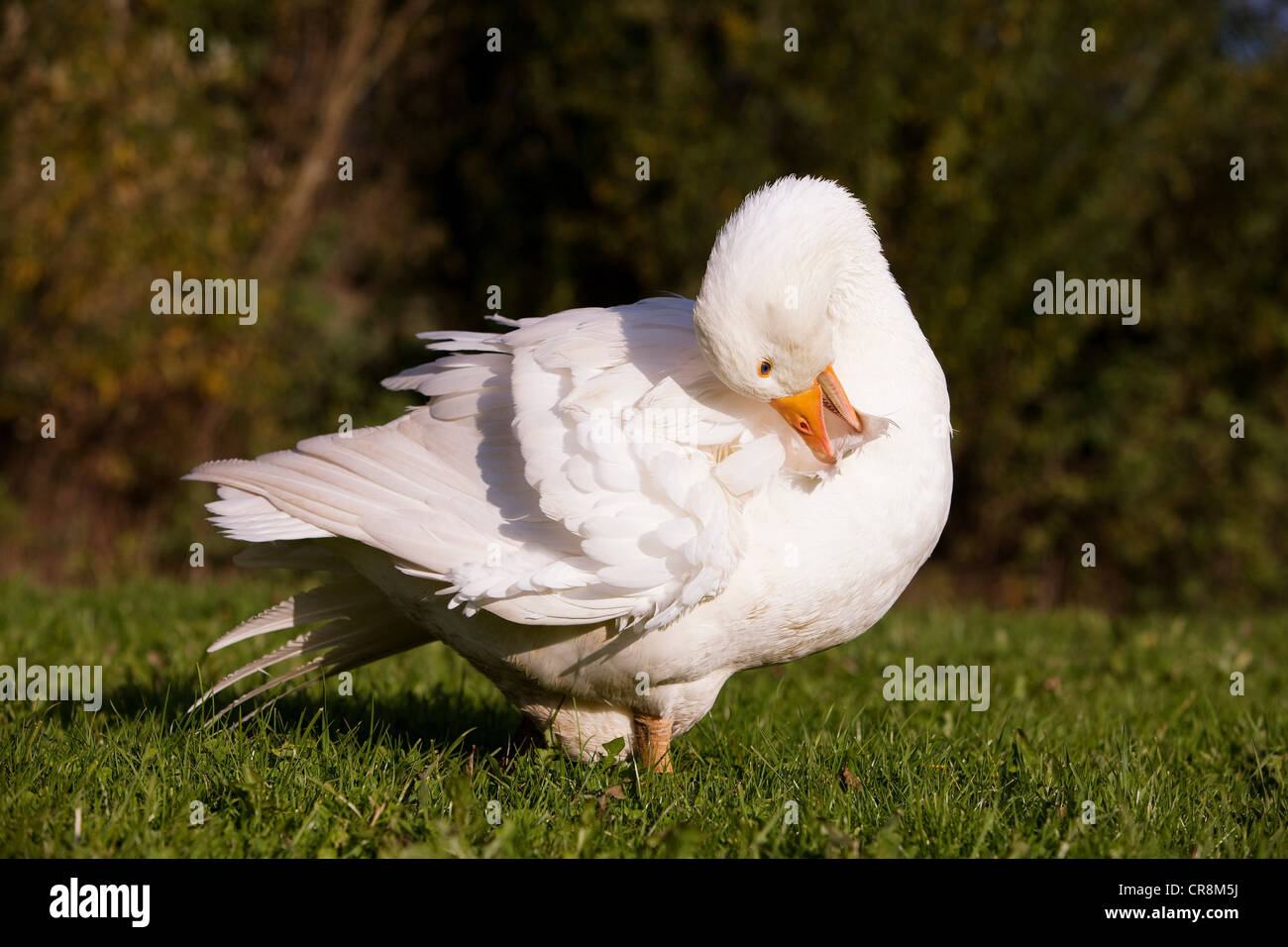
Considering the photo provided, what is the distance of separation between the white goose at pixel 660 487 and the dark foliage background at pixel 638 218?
6.02 meters

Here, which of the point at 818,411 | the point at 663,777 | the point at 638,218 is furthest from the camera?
the point at 638,218

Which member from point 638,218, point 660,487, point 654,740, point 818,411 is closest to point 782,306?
point 818,411

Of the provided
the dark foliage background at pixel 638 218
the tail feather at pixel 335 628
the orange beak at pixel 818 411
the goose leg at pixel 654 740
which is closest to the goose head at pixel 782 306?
the orange beak at pixel 818 411

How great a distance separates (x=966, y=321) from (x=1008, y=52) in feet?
7.60

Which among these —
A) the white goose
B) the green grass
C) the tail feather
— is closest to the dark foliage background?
the green grass

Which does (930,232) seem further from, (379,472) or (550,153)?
(379,472)

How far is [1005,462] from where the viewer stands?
11.7 metres

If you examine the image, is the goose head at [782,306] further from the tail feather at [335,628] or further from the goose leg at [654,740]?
the tail feather at [335,628]

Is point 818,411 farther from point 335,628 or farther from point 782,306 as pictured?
point 335,628

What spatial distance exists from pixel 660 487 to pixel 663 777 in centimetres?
94

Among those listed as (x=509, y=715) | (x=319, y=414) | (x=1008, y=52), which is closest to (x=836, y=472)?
(x=509, y=715)

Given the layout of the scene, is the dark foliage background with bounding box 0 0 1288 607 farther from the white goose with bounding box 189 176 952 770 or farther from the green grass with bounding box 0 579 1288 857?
the white goose with bounding box 189 176 952 770

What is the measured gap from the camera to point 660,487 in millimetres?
3316

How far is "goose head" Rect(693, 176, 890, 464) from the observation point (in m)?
3.31
